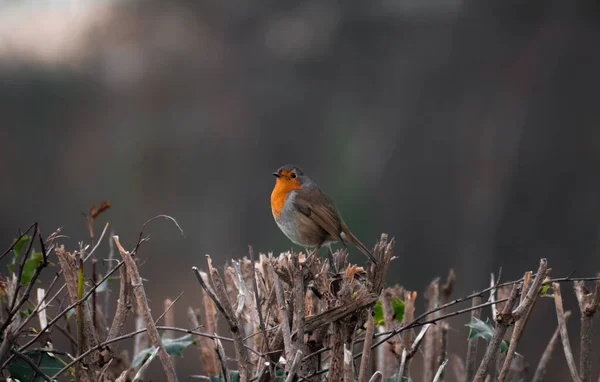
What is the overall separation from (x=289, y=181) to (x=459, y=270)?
140 centimetres

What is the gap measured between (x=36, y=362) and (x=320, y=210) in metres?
1.38

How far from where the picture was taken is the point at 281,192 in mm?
2646

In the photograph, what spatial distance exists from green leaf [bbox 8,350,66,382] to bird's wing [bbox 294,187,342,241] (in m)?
1.30

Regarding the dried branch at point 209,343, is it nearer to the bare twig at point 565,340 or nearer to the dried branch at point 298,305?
the dried branch at point 298,305

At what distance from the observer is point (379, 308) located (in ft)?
5.06

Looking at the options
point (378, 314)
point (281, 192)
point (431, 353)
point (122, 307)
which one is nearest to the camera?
point (122, 307)

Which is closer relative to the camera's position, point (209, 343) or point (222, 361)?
point (222, 361)

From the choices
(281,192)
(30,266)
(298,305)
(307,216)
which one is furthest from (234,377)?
(281,192)

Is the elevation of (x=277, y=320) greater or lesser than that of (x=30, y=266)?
lesser

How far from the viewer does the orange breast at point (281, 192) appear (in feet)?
8.58

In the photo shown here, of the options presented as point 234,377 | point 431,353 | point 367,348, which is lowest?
point 431,353

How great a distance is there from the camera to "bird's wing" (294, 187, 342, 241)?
247 cm

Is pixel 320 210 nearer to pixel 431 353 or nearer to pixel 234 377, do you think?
pixel 431 353

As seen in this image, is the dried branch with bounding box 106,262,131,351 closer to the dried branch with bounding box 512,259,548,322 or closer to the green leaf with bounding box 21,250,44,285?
the green leaf with bounding box 21,250,44,285
